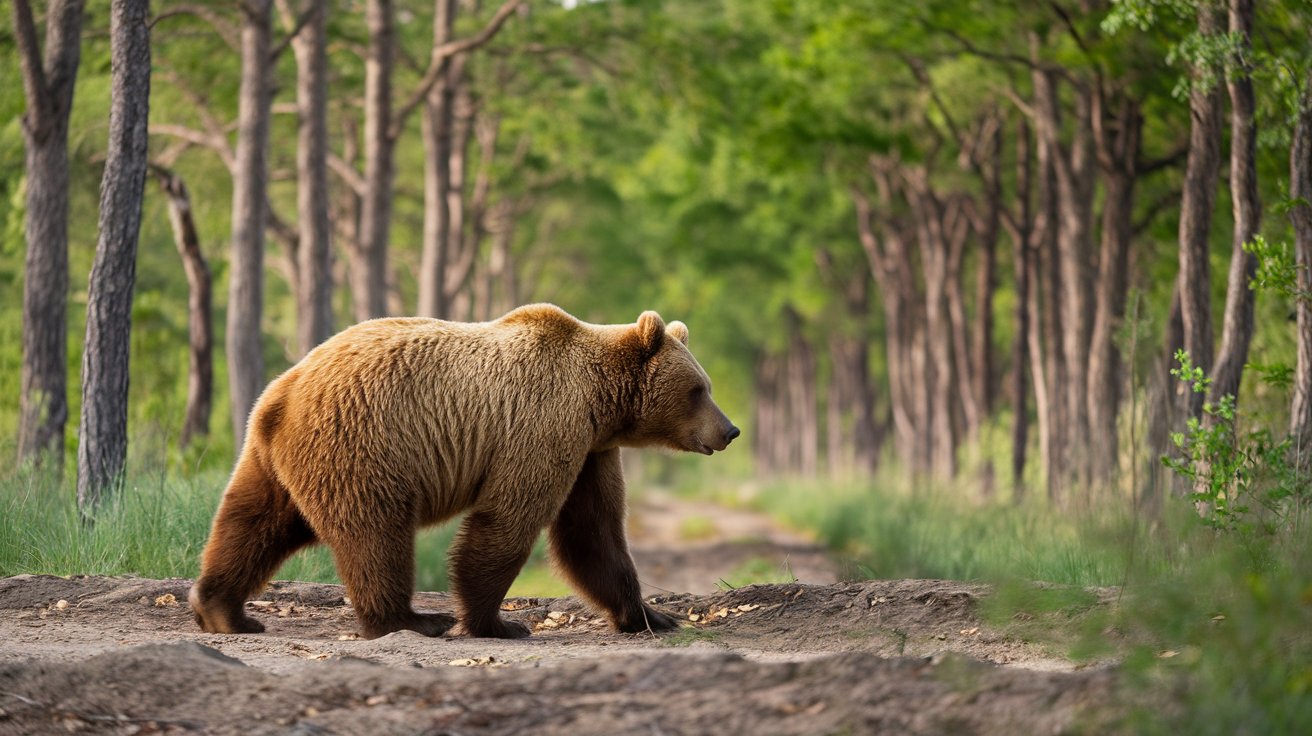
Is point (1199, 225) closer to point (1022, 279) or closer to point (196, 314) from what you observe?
point (1022, 279)

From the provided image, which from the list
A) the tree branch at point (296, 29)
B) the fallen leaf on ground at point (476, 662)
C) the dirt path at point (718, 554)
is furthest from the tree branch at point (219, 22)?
the fallen leaf on ground at point (476, 662)

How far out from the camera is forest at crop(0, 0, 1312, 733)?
35.5 ft

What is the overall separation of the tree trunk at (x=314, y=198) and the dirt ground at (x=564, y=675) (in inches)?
330

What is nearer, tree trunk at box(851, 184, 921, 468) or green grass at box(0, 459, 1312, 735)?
green grass at box(0, 459, 1312, 735)

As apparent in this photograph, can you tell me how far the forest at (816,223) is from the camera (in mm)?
10835

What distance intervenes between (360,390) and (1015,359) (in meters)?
17.9

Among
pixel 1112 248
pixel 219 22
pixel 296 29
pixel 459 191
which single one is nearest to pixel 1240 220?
pixel 1112 248

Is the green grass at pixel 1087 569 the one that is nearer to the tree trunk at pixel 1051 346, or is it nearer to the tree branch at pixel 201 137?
the tree trunk at pixel 1051 346

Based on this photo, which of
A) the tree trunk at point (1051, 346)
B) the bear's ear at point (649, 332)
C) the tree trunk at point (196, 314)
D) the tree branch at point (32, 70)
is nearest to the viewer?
the bear's ear at point (649, 332)

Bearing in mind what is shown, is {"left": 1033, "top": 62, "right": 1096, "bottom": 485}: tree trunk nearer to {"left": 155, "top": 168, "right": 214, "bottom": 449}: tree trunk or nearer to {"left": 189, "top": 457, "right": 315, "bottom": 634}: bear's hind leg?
{"left": 155, "top": 168, "right": 214, "bottom": 449}: tree trunk

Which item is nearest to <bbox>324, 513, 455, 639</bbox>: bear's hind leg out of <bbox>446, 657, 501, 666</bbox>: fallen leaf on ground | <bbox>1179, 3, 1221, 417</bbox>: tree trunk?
<bbox>446, 657, 501, 666</bbox>: fallen leaf on ground

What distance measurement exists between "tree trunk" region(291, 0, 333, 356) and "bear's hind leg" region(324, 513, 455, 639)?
954 centimetres

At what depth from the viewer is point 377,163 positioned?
18766mm

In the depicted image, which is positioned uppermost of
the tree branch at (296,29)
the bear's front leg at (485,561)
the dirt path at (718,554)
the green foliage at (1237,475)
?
the tree branch at (296,29)
